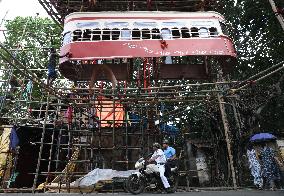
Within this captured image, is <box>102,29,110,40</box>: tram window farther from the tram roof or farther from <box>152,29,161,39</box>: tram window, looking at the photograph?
<box>152,29,161,39</box>: tram window

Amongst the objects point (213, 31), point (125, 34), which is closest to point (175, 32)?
point (213, 31)

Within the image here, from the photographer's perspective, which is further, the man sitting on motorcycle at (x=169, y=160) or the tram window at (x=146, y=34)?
the tram window at (x=146, y=34)

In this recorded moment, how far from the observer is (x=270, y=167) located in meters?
12.6

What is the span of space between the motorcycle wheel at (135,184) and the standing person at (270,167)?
5.81 metres

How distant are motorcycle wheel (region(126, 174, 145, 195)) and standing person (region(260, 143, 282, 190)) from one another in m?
5.81

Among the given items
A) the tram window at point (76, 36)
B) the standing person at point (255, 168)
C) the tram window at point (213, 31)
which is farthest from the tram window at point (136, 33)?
the standing person at point (255, 168)

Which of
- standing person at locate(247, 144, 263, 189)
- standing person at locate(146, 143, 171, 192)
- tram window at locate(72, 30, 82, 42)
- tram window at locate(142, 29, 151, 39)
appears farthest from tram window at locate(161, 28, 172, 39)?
standing person at locate(247, 144, 263, 189)

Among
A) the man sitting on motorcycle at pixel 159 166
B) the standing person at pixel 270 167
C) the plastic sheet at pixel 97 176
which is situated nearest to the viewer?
the man sitting on motorcycle at pixel 159 166

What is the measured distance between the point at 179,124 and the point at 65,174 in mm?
10792

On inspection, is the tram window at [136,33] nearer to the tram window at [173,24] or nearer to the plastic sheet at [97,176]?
the tram window at [173,24]

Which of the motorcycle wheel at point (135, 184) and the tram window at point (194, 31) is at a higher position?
the tram window at point (194, 31)

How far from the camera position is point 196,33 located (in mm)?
12438

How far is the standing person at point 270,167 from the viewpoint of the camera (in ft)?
41.4

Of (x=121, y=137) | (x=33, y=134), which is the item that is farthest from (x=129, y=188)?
(x=33, y=134)
